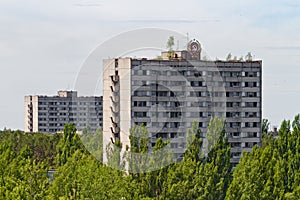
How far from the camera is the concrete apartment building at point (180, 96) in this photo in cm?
4859

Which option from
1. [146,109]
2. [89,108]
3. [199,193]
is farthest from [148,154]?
[89,108]

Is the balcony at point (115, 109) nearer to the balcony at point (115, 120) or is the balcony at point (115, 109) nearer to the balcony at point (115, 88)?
the balcony at point (115, 120)

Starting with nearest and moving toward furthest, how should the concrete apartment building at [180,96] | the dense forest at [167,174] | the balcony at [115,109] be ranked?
the dense forest at [167,174], the concrete apartment building at [180,96], the balcony at [115,109]

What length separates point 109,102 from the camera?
49.6m

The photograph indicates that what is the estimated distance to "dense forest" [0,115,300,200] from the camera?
95.6 feet

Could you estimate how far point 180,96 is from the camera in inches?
1957

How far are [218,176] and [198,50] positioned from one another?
15.6 meters

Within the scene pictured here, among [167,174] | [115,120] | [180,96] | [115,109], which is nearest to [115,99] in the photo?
[115,109]

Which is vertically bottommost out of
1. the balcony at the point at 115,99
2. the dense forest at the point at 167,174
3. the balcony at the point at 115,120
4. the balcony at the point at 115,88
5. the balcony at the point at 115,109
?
the dense forest at the point at 167,174

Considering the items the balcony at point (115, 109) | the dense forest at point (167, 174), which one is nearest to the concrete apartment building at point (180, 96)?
the balcony at point (115, 109)

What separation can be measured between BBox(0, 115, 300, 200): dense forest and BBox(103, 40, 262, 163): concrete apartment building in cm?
546

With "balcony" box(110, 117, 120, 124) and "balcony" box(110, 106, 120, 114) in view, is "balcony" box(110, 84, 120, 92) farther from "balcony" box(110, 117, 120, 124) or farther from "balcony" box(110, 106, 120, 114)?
"balcony" box(110, 117, 120, 124)

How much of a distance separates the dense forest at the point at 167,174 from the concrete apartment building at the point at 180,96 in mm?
5459

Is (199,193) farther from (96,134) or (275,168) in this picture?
(96,134)
